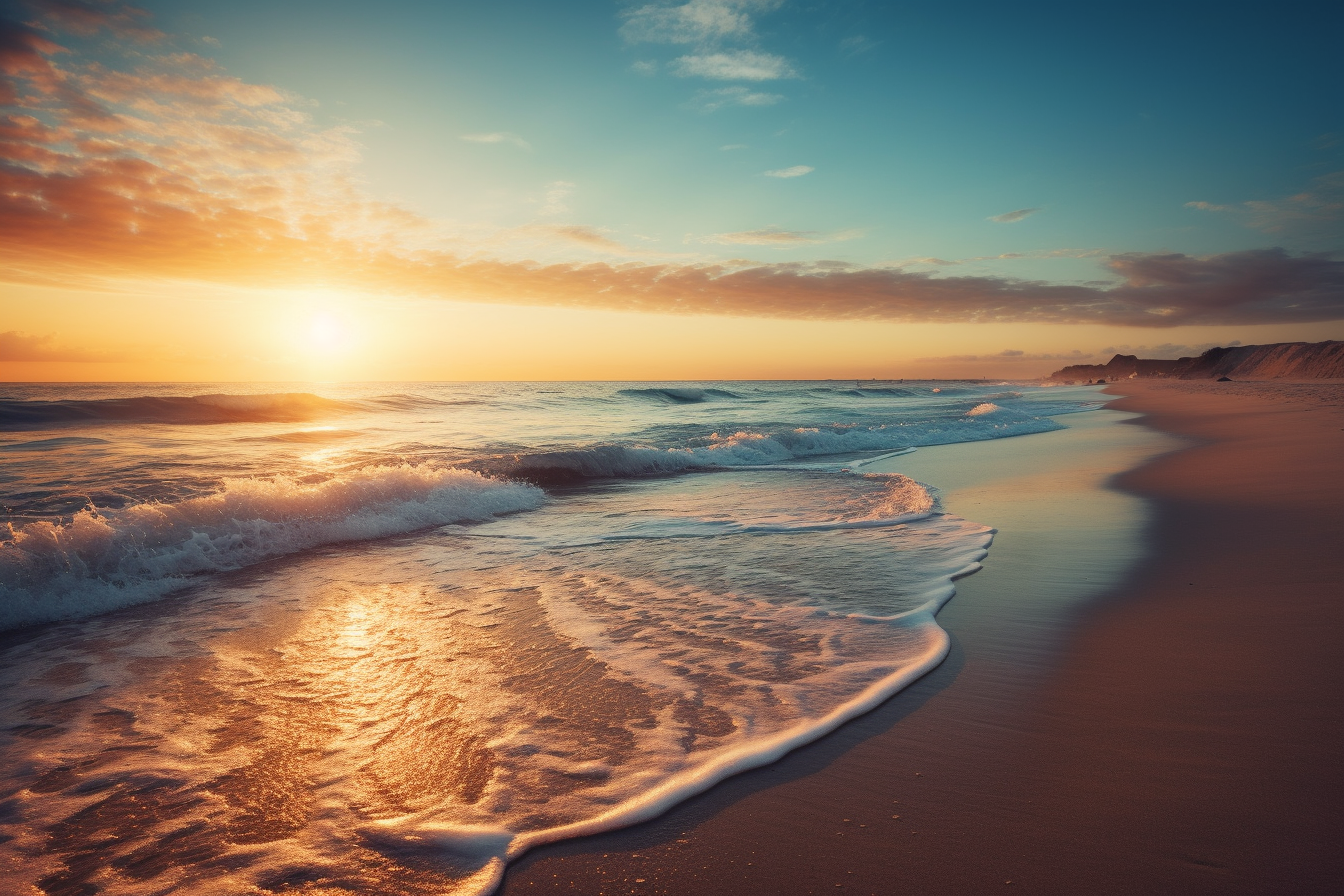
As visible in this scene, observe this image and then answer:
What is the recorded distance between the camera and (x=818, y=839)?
2.32 meters

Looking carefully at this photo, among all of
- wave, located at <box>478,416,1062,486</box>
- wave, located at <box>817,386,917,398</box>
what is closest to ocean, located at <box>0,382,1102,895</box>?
wave, located at <box>478,416,1062,486</box>

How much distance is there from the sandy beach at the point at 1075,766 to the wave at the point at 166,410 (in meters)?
26.3

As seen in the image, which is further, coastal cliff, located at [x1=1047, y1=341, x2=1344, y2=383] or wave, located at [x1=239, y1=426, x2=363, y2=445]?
coastal cliff, located at [x1=1047, y1=341, x2=1344, y2=383]

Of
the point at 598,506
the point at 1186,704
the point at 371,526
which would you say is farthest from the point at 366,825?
the point at 598,506

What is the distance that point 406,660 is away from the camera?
13.8ft

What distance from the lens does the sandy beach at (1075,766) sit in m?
2.12

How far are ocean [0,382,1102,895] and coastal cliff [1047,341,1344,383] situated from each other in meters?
71.8

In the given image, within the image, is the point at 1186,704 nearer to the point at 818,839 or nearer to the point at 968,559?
the point at 818,839

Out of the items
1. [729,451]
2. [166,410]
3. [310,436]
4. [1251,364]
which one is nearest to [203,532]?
[729,451]

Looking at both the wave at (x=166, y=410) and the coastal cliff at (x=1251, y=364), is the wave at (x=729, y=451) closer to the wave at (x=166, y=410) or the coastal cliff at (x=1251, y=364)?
the wave at (x=166, y=410)

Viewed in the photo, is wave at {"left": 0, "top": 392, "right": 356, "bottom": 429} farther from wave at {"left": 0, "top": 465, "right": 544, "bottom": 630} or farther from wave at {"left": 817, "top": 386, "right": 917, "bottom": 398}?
wave at {"left": 817, "top": 386, "right": 917, "bottom": 398}

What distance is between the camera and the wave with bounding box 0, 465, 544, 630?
5.73 m

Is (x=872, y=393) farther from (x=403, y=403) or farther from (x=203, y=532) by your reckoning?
(x=203, y=532)

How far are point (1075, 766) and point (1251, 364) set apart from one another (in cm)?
10320
